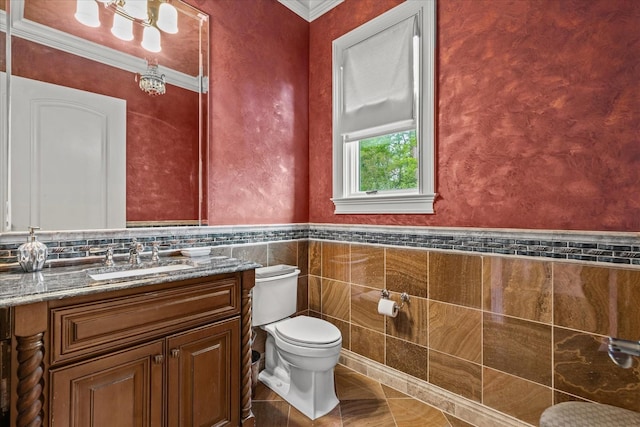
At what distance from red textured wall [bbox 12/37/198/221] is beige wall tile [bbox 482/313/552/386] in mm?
1925

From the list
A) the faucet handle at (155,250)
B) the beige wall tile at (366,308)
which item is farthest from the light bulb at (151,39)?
the beige wall tile at (366,308)

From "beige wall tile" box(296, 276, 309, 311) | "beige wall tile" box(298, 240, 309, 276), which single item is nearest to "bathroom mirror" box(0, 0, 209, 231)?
"beige wall tile" box(298, 240, 309, 276)

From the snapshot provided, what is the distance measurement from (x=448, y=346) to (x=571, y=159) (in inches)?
48.0

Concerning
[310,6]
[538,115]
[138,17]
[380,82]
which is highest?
[310,6]

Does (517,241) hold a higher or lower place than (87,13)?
lower

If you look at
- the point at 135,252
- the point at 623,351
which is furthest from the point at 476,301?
the point at 135,252

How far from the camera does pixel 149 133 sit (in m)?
1.92

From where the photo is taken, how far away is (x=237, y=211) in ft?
7.33

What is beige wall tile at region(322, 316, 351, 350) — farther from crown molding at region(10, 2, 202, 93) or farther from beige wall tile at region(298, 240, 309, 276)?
crown molding at region(10, 2, 202, 93)

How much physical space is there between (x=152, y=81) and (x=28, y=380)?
165 cm

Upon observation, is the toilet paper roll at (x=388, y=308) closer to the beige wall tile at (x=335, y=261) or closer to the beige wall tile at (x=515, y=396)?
the beige wall tile at (x=335, y=261)

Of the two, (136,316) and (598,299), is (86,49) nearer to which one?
(136,316)

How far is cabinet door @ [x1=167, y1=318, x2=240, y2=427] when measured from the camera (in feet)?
4.55

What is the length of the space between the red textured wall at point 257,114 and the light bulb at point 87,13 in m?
0.58
